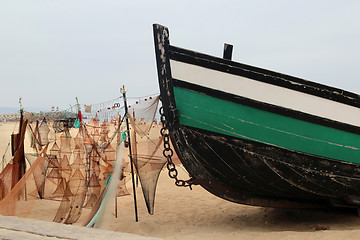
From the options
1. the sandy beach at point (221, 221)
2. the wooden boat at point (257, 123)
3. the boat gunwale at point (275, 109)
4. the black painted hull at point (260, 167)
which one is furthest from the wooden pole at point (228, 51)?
the sandy beach at point (221, 221)

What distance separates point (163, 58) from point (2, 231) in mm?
3062

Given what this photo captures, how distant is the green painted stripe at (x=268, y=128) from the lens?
15.5 feet

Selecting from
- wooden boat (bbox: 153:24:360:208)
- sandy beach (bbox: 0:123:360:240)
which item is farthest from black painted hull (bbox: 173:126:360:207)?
sandy beach (bbox: 0:123:360:240)

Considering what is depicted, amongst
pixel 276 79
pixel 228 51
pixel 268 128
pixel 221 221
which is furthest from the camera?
pixel 221 221

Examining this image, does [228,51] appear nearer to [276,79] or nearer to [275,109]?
A: [276,79]

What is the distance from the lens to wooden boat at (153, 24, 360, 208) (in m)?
4.66

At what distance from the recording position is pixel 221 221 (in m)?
6.03

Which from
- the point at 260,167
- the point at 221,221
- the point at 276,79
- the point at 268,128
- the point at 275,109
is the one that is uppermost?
the point at 276,79

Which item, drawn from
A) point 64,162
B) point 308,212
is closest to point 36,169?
point 64,162

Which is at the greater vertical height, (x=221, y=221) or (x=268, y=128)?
(x=268, y=128)

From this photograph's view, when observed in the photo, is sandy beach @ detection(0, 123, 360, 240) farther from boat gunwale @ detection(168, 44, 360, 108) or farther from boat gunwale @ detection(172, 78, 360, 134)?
boat gunwale @ detection(168, 44, 360, 108)

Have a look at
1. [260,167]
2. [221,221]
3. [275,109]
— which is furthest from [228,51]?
[221,221]

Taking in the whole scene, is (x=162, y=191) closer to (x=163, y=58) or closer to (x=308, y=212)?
(x=308, y=212)

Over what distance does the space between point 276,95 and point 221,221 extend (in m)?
2.73
